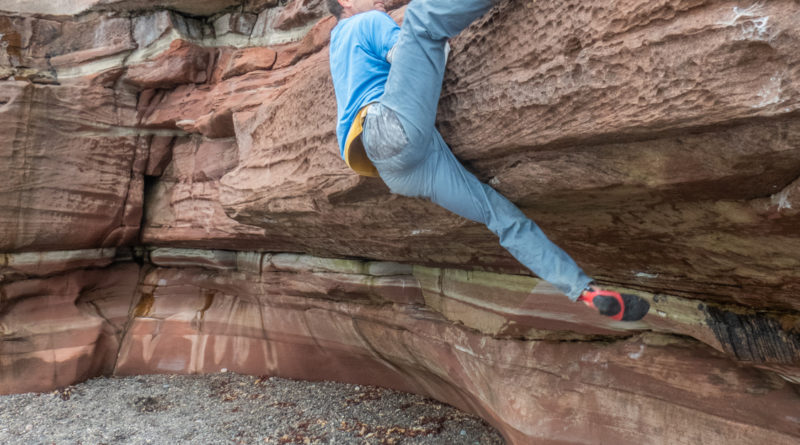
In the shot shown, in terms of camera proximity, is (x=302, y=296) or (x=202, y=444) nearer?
(x=202, y=444)

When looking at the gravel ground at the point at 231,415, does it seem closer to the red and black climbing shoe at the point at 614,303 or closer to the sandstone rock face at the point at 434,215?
the sandstone rock face at the point at 434,215

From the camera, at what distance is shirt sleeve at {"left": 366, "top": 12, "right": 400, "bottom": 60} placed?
2.46m

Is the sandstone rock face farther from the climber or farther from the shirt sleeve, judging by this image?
the shirt sleeve

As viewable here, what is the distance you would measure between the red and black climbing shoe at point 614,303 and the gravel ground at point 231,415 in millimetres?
2975

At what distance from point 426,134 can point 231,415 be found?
4451 mm

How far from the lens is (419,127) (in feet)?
7.40

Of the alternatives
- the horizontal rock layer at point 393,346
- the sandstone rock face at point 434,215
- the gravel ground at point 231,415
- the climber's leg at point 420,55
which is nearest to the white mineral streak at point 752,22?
the sandstone rock face at point 434,215

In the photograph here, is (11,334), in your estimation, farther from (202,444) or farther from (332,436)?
(332,436)

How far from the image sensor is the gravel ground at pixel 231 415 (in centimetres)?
495

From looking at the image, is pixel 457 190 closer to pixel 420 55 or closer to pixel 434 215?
pixel 420 55

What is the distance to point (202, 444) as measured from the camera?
4.89 meters

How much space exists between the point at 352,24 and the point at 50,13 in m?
5.76

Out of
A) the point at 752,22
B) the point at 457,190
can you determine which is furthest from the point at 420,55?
the point at 752,22

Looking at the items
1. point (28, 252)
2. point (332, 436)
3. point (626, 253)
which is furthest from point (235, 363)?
point (626, 253)
